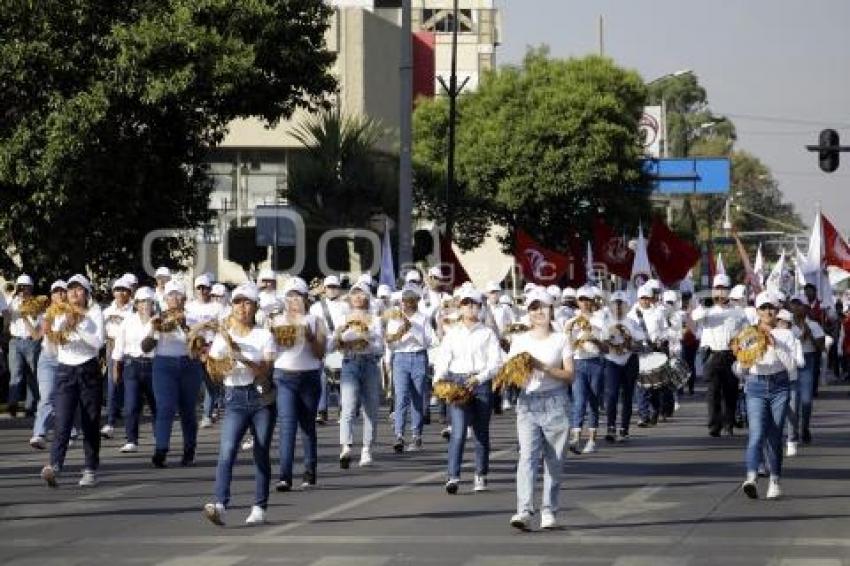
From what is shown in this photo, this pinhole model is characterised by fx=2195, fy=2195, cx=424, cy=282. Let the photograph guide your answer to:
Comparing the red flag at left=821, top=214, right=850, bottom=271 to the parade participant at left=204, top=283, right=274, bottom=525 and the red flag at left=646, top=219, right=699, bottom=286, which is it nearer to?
the red flag at left=646, top=219, right=699, bottom=286

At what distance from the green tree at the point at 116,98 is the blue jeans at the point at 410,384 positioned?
8.97 meters

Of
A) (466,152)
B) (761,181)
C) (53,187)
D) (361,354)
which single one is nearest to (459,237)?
(466,152)

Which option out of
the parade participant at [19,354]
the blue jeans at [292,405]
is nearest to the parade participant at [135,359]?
the blue jeans at [292,405]

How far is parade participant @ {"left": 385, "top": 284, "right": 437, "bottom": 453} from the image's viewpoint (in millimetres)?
23578

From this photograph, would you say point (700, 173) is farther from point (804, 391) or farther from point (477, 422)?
point (477, 422)

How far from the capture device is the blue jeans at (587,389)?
2447 cm

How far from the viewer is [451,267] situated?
4191cm

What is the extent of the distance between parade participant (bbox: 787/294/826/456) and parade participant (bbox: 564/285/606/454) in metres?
2.19

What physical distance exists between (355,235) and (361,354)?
29012mm

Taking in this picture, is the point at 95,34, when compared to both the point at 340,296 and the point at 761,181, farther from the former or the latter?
the point at 761,181

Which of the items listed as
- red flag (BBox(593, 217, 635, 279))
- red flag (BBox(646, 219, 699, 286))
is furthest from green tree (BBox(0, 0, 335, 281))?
red flag (BBox(593, 217, 635, 279))

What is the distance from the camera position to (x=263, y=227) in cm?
3566

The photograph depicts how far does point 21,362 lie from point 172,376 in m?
8.19

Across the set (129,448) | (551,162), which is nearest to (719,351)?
(129,448)
